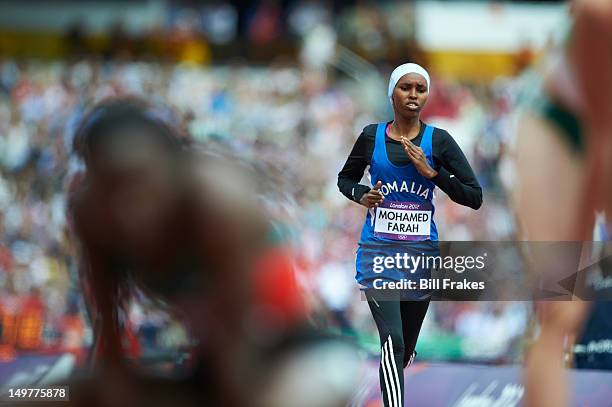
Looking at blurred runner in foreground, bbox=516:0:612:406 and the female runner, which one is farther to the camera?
the female runner

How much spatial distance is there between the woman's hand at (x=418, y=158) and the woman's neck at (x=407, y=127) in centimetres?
6

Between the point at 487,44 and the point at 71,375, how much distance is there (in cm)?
2102

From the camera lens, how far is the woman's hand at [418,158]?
3.96 meters

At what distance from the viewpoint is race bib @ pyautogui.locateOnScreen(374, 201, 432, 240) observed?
160 inches

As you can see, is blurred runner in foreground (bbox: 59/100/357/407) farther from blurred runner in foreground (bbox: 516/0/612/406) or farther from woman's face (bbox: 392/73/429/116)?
woman's face (bbox: 392/73/429/116)

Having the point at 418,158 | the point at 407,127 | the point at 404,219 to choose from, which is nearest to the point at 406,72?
the point at 407,127

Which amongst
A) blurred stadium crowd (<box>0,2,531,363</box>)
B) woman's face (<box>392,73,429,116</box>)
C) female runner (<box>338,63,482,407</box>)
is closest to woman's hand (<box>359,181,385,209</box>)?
female runner (<box>338,63,482,407</box>)

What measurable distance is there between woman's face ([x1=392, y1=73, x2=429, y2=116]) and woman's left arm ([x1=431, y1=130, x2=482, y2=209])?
0.45 ft

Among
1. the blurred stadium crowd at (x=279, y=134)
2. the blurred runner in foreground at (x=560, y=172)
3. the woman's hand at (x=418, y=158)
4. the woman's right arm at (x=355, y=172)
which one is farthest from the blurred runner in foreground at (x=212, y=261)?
the blurred stadium crowd at (x=279, y=134)

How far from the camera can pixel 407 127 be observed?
13.3 feet

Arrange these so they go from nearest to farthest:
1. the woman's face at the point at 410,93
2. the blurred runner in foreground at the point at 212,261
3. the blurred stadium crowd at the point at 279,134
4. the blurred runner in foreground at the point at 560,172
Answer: the blurred runner in foreground at the point at 212,261 → the blurred runner in foreground at the point at 560,172 → the woman's face at the point at 410,93 → the blurred stadium crowd at the point at 279,134

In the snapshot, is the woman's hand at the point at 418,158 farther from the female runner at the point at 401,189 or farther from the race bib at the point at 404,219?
the race bib at the point at 404,219

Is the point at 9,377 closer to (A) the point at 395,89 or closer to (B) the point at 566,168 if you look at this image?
(A) the point at 395,89

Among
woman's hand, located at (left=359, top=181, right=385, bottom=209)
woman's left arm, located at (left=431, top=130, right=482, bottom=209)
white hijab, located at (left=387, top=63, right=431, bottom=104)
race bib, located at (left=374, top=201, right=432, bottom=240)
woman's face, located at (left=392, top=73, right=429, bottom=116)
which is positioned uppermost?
white hijab, located at (left=387, top=63, right=431, bottom=104)
